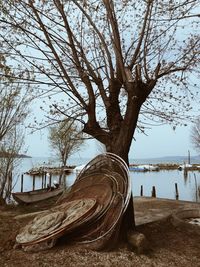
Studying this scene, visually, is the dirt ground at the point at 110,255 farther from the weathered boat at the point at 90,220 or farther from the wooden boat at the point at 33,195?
the wooden boat at the point at 33,195

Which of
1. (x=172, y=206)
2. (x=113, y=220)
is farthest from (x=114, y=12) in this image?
(x=172, y=206)

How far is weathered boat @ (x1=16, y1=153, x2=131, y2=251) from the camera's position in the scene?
408cm

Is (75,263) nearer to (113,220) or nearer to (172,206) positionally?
(113,220)

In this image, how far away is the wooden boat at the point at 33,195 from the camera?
10.1 meters

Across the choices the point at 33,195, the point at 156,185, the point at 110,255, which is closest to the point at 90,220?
the point at 110,255

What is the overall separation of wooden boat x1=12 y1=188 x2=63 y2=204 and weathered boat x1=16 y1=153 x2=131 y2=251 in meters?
5.73

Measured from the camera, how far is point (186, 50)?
6.00 metres

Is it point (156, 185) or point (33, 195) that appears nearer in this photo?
point (33, 195)

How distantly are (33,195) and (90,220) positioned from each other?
7.08m

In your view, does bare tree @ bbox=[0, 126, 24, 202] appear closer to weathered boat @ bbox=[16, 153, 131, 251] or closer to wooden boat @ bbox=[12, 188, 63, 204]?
wooden boat @ bbox=[12, 188, 63, 204]

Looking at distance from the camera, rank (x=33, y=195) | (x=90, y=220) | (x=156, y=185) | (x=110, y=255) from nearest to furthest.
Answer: (x=110, y=255)
(x=90, y=220)
(x=33, y=195)
(x=156, y=185)

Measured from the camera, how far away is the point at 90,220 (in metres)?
4.25

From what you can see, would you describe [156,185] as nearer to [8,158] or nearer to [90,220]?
[8,158]

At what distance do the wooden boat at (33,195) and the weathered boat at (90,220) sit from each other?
5732 mm
